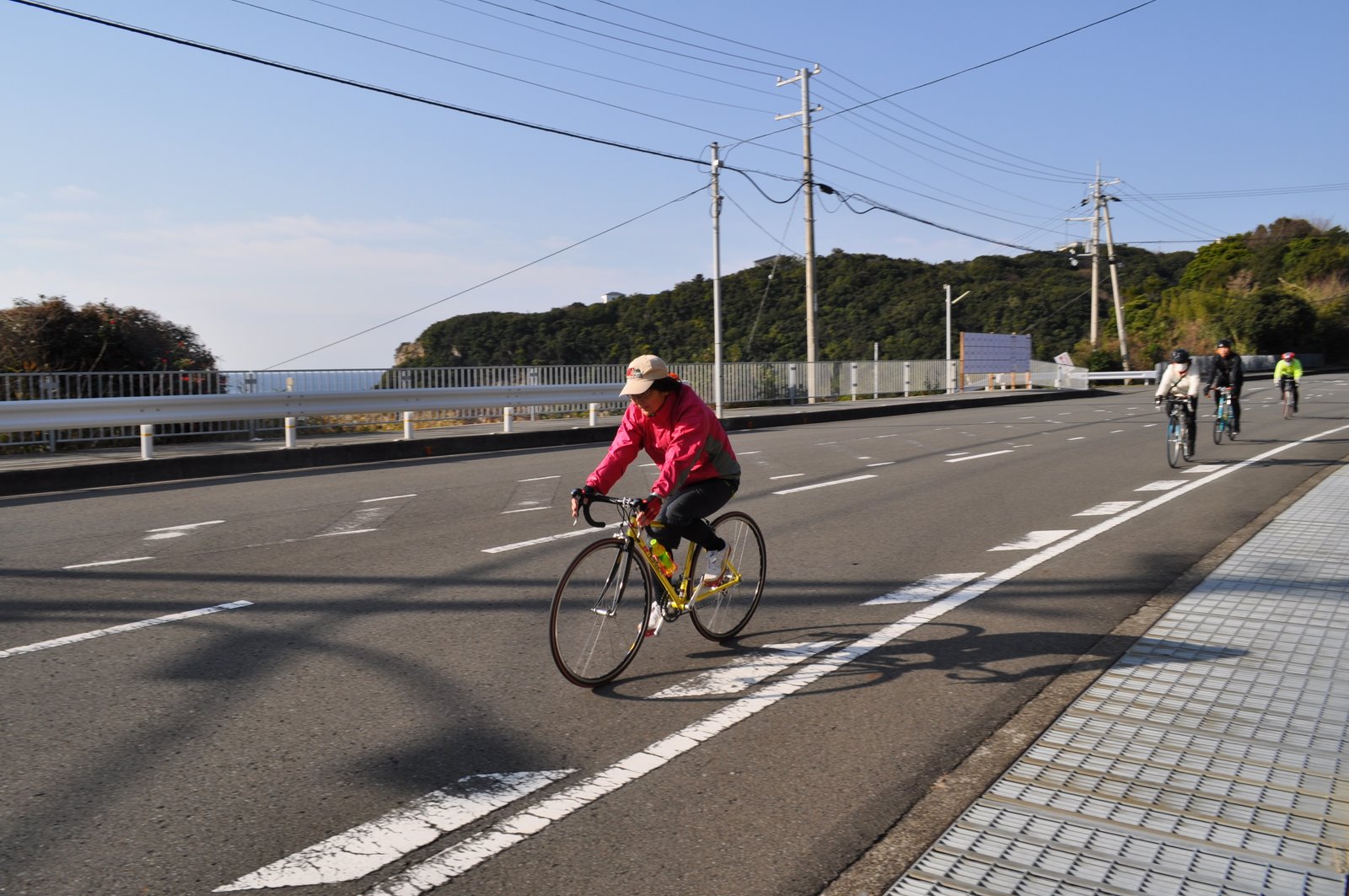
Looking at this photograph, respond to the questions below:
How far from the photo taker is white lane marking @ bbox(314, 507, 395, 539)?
9.23m

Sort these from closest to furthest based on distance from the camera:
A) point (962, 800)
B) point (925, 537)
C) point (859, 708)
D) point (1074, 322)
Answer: point (962, 800), point (859, 708), point (925, 537), point (1074, 322)

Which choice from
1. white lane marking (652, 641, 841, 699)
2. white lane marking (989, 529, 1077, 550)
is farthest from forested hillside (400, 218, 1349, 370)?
white lane marking (652, 641, 841, 699)

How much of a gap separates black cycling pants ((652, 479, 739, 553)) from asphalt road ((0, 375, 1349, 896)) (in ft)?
2.08

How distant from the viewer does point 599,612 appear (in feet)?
16.0

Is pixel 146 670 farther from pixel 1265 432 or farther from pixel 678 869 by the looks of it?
pixel 1265 432

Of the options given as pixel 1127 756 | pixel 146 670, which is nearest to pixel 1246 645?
pixel 1127 756

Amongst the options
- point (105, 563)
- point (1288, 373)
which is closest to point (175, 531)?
point (105, 563)

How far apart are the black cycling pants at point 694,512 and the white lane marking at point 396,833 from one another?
1.62 meters

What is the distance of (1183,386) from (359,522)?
37.0 ft

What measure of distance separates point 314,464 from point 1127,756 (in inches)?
556

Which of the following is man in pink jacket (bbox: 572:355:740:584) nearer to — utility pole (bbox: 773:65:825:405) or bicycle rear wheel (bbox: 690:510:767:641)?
bicycle rear wheel (bbox: 690:510:767:641)

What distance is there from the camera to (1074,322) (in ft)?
263

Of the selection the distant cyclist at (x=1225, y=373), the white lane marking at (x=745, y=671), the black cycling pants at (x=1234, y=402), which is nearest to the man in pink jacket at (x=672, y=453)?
the white lane marking at (x=745, y=671)

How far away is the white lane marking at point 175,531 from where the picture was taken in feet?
29.5
